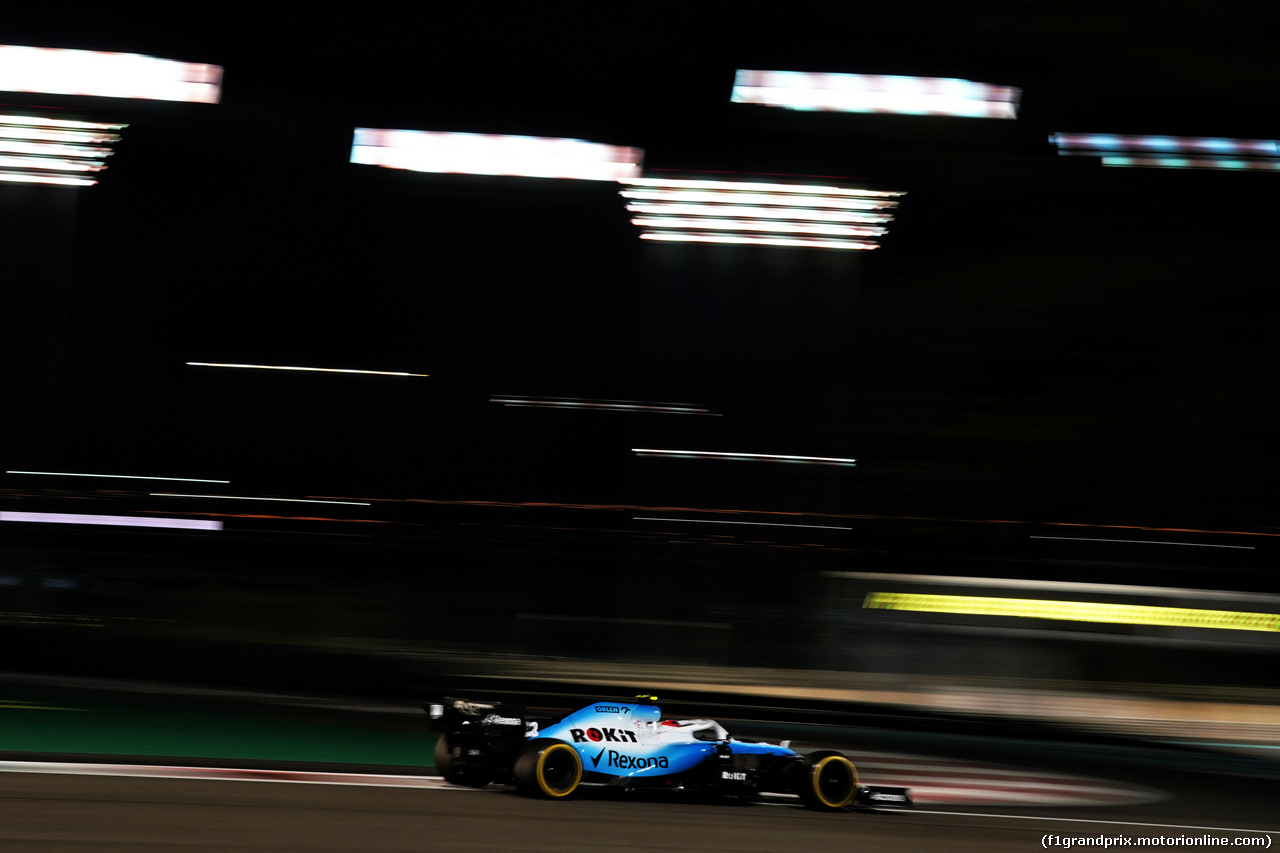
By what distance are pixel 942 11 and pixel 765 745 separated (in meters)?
3.87

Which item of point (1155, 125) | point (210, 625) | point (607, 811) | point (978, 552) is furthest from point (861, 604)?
point (607, 811)

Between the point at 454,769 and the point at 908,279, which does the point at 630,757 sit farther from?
the point at 908,279

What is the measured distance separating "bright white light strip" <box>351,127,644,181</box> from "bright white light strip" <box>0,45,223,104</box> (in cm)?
30

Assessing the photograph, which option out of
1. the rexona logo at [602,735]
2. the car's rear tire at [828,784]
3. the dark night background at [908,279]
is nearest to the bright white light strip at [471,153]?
the dark night background at [908,279]

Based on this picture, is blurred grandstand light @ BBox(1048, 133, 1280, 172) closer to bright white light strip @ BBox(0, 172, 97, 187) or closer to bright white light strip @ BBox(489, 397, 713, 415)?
bright white light strip @ BBox(0, 172, 97, 187)

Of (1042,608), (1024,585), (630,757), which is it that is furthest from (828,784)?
(1024,585)

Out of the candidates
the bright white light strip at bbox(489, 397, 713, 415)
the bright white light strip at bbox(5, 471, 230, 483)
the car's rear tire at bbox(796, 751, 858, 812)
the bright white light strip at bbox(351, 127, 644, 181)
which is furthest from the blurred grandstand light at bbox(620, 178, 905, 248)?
the bright white light strip at bbox(489, 397, 713, 415)

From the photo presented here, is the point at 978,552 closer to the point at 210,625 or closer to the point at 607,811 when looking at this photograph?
the point at 210,625

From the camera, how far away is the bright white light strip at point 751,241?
3.99 ft

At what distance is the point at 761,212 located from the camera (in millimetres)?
1400

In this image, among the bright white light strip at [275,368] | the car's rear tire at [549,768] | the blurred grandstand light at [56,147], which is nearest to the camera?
the blurred grandstand light at [56,147]

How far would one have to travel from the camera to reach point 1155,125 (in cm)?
114

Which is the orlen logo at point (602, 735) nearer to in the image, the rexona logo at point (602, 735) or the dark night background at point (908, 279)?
the rexona logo at point (602, 735)

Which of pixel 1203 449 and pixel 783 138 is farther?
pixel 783 138
